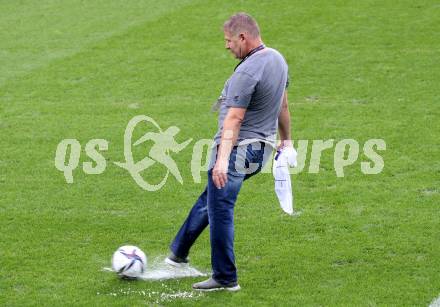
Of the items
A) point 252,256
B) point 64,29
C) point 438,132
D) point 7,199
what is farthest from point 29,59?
point 252,256

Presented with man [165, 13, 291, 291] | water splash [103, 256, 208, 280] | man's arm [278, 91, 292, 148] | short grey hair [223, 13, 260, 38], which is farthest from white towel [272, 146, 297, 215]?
short grey hair [223, 13, 260, 38]

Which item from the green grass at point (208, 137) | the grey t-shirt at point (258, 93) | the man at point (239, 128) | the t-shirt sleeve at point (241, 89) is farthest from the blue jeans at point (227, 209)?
the t-shirt sleeve at point (241, 89)

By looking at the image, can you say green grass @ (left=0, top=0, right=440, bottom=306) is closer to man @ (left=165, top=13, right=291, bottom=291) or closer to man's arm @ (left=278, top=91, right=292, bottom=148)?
man @ (left=165, top=13, right=291, bottom=291)

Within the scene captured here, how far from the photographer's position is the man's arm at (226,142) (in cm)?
726

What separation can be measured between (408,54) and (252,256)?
7825 mm

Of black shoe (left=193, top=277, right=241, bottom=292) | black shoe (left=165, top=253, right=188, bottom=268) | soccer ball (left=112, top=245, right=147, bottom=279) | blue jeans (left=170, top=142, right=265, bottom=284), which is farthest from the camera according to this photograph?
black shoe (left=165, top=253, right=188, bottom=268)

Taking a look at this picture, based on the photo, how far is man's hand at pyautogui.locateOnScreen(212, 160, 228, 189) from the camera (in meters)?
7.25

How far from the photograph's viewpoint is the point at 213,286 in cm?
766

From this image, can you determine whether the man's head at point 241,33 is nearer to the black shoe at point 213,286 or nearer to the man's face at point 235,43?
the man's face at point 235,43

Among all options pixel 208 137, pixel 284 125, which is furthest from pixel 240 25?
pixel 208 137

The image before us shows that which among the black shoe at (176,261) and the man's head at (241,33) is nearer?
the man's head at (241,33)

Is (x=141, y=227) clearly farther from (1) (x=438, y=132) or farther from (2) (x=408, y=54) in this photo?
(2) (x=408, y=54)

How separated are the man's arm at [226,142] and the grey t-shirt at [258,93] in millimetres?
71

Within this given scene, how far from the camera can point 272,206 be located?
973 cm
